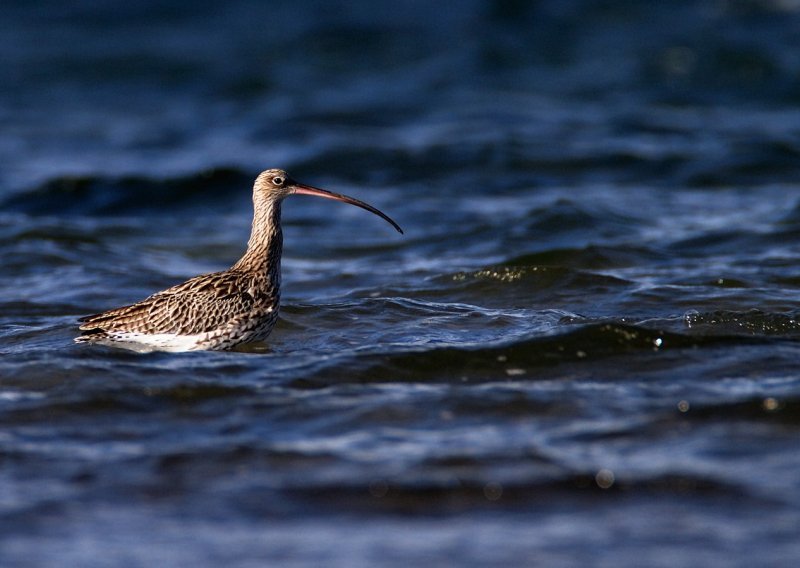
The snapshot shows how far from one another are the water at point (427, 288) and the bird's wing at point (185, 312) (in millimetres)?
306

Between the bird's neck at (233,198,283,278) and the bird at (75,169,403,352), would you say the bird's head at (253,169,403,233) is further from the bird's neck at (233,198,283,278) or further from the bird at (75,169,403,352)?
the bird at (75,169,403,352)

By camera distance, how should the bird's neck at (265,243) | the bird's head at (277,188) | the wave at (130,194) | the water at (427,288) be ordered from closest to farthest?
the water at (427,288), the bird's neck at (265,243), the bird's head at (277,188), the wave at (130,194)

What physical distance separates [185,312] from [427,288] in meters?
3.09

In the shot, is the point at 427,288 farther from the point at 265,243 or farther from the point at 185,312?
the point at 185,312

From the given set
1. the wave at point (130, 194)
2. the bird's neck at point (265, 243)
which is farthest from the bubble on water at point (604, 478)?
the wave at point (130, 194)

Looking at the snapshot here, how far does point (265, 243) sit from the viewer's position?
1018 cm

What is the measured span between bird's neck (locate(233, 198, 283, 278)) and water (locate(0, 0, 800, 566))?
684mm

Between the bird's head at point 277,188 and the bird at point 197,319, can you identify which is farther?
the bird's head at point 277,188

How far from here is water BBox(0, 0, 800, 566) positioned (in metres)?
6.29

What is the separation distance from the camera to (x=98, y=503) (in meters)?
6.51

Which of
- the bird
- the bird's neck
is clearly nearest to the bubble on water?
the bird

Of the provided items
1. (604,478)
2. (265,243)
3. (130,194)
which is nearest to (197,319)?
(265,243)

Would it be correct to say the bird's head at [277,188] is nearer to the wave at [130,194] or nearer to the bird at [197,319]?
the bird at [197,319]

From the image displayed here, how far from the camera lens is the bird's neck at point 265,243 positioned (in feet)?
33.0
